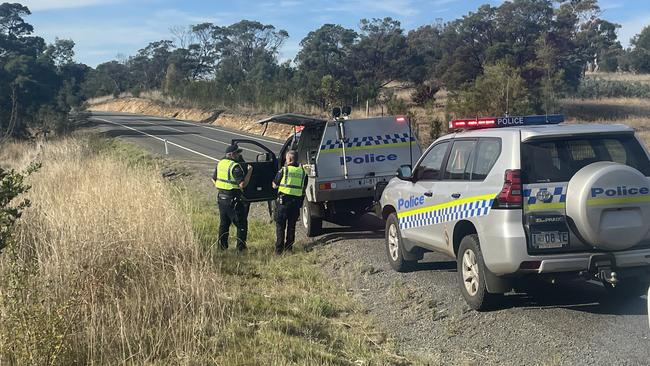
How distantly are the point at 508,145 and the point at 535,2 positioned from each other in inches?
2211

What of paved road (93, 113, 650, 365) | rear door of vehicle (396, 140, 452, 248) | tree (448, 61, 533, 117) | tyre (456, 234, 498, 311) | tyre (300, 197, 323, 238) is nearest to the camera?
paved road (93, 113, 650, 365)

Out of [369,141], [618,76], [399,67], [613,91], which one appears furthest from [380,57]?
[369,141]

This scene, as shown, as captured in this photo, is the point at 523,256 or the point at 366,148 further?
the point at 366,148

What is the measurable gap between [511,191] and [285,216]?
15.3 feet

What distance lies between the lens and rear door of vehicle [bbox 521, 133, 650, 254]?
5.30 metres

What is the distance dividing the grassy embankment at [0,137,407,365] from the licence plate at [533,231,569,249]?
1556 millimetres

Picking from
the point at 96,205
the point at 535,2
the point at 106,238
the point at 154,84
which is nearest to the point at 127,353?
the point at 106,238

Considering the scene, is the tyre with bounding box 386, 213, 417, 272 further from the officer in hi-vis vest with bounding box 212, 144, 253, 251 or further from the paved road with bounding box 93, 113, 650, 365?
the officer in hi-vis vest with bounding box 212, 144, 253, 251

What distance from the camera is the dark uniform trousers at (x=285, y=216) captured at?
944cm

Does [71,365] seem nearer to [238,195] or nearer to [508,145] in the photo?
[508,145]

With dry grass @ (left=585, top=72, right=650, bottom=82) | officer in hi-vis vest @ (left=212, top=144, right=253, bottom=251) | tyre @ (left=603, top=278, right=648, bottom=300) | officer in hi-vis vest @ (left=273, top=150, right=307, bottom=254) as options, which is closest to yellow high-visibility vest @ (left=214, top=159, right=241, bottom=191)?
officer in hi-vis vest @ (left=212, top=144, right=253, bottom=251)

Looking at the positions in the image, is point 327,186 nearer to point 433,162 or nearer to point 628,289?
point 433,162

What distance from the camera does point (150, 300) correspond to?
5844 millimetres

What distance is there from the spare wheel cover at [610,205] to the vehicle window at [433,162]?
1.87 metres
